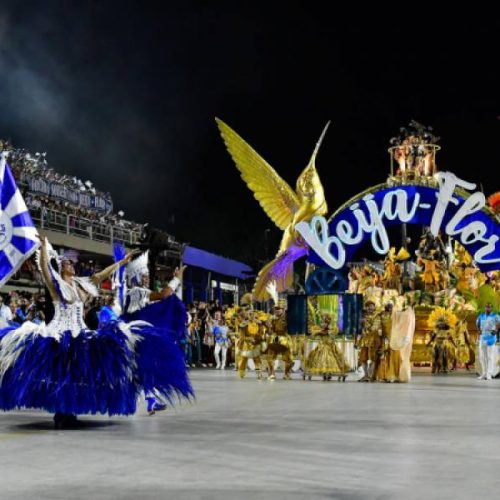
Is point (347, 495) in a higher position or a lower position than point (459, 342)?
lower

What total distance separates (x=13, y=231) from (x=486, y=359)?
1132 centimetres

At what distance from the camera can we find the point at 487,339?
22.2 m

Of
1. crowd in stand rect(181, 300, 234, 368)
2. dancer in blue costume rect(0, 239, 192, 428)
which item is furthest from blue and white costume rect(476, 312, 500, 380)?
dancer in blue costume rect(0, 239, 192, 428)

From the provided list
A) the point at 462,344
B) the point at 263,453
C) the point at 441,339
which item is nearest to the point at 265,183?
the point at 441,339

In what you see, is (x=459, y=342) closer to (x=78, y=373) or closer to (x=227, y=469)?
(x=78, y=373)

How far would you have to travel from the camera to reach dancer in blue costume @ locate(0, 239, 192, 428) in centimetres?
977

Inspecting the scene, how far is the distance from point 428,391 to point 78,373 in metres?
8.50

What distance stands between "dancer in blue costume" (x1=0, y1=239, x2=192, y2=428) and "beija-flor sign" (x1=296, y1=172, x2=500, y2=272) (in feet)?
48.7

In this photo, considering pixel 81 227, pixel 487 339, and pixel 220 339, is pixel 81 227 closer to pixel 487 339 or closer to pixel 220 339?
pixel 220 339

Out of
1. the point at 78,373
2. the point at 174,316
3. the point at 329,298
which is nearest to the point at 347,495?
the point at 78,373

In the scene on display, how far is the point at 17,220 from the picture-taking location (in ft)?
50.3

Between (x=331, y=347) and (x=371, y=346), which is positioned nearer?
(x=371, y=346)

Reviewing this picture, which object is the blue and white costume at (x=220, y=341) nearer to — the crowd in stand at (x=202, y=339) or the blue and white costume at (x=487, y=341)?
the crowd in stand at (x=202, y=339)

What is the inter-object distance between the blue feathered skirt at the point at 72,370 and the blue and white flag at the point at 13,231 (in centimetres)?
516
